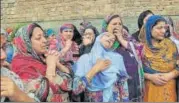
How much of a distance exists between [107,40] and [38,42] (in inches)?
23.5

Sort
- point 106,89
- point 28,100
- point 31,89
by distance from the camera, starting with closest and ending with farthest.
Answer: point 28,100, point 31,89, point 106,89

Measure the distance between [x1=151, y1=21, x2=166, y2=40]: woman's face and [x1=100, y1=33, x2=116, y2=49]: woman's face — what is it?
0.37 metres

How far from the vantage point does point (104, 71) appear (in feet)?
11.2

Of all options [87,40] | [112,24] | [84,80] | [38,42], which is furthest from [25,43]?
[112,24]

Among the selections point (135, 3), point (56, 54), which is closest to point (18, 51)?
point (56, 54)

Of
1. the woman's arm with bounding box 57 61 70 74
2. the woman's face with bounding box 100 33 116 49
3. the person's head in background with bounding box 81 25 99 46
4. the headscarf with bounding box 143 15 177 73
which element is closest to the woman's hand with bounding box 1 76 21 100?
the woman's arm with bounding box 57 61 70 74

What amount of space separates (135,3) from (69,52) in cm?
548

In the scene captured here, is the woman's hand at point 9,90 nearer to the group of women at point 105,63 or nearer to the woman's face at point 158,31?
the group of women at point 105,63

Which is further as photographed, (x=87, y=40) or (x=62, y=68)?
(x=87, y=40)

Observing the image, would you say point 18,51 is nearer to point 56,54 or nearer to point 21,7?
point 56,54

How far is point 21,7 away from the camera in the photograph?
31.7 ft

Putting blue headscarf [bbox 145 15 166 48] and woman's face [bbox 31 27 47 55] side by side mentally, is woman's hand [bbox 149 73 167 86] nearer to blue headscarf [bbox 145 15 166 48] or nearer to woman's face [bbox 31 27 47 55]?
blue headscarf [bbox 145 15 166 48]

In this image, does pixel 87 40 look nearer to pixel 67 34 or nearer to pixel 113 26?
pixel 113 26

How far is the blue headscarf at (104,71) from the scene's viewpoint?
339 centimetres
